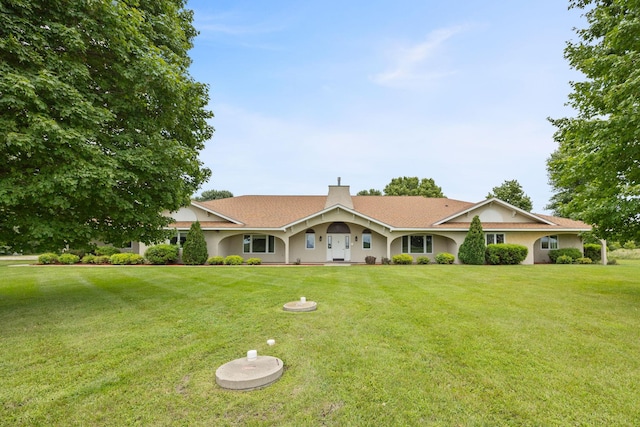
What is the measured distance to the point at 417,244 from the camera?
21.4 metres

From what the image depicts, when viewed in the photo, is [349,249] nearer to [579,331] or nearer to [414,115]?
[414,115]

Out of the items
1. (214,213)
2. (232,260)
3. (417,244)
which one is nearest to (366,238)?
(417,244)

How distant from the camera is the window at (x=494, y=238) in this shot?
2029cm

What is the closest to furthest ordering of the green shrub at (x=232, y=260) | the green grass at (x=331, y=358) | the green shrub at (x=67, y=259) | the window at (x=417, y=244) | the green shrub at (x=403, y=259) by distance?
the green grass at (x=331, y=358)
the green shrub at (x=232, y=260)
the green shrub at (x=403, y=259)
the green shrub at (x=67, y=259)
the window at (x=417, y=244)

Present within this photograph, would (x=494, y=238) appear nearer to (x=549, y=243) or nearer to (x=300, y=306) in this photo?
(x=549, y=243)

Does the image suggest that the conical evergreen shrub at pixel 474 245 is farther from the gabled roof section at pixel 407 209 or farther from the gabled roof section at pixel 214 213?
the gabled roof section at pixel 214 213

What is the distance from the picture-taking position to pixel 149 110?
799 cm

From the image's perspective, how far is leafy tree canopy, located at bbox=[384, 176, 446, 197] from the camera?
4016 cm

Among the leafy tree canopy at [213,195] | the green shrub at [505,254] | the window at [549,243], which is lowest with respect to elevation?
the green shrub at [505,254]

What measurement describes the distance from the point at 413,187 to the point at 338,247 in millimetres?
25272

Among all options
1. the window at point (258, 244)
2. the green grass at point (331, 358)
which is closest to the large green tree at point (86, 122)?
the green grass at point (331, 358)

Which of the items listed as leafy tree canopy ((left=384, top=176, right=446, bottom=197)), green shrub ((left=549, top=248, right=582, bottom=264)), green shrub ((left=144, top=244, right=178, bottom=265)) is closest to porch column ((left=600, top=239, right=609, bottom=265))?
green shrub ((left=549, top=248, right=582, bottom=264))

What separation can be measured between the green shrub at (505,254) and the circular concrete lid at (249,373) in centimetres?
1843

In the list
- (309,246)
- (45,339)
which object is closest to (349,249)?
(309,246)
